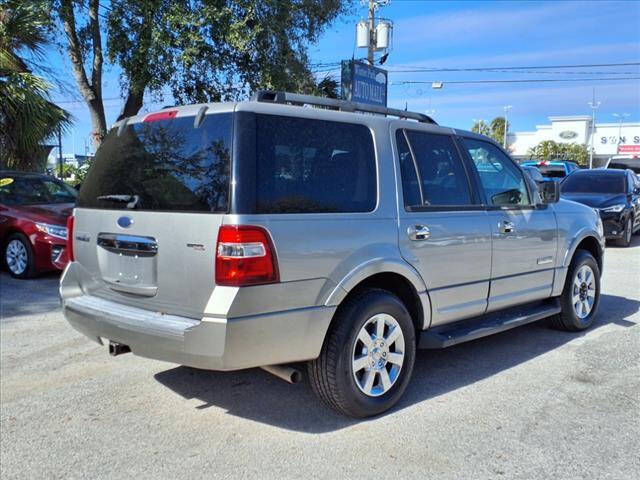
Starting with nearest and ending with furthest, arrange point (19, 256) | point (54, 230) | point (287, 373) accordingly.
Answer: point (287, 373) < point (54, 230) < point (19, 256)

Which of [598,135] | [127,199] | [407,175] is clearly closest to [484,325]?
[407,175]

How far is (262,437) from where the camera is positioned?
11.4 ft

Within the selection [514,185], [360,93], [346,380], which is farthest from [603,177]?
[346,380]

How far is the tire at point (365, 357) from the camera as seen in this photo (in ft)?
11.4

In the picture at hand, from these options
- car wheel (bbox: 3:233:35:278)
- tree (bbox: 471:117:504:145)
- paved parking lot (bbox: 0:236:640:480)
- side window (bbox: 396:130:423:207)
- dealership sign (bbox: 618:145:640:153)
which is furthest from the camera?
tree (bbox: 471:117:504:145)

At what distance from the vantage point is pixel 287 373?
11.1 feet

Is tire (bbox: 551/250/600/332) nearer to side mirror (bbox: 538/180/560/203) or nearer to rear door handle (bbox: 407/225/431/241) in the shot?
side mirror (bbox: 538/180/560/203)

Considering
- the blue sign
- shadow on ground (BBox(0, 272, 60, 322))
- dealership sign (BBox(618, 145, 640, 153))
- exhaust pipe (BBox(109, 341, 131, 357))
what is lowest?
shadow on ground (BBox(0, 272, 60, 322))

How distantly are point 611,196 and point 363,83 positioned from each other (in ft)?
19.4

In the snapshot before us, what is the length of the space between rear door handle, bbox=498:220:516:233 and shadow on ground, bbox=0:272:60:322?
505 centimetres

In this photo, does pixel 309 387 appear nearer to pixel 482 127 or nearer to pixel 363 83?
pixel 363 83

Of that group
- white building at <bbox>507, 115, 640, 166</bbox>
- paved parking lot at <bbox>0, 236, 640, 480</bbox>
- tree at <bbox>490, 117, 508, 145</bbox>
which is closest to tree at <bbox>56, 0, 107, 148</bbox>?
paved parking lot at <bbox>0, 236, 640, 480</bbox>

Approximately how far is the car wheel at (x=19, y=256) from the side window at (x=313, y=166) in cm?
603

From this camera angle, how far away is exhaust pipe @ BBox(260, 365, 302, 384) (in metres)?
3.36
